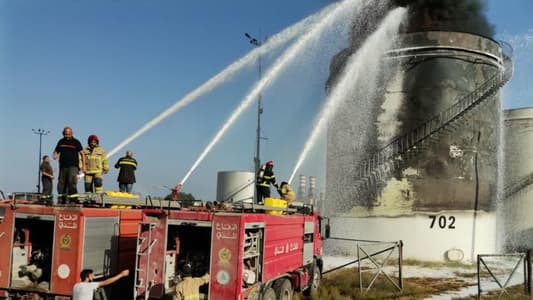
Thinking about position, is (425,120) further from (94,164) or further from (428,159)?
(94,164)

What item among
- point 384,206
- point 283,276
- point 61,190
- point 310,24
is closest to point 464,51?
point 384,206

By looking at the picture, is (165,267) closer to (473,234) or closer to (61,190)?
(61,190)

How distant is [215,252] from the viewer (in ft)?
27.6

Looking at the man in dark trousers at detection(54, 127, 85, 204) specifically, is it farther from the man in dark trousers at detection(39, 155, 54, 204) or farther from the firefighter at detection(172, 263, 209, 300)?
the firefighter at detection(172, 263, 209, 300)

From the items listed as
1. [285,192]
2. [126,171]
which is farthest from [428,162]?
[126,171]

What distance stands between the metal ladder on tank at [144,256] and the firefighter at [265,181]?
18.8ft

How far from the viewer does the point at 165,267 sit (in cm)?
859

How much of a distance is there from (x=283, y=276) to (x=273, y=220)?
1.67 meters

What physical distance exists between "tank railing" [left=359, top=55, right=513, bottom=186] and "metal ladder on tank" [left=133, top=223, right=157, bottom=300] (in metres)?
18.2

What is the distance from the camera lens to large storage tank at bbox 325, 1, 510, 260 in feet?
81.1

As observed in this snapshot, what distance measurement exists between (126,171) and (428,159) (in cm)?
1667

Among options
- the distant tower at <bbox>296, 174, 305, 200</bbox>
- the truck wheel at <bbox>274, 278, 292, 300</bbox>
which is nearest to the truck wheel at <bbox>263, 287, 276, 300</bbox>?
the truck wheel at <bbox>274, 278, 292, 300</bbox>

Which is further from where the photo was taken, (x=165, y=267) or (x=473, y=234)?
(x=473, y=234)

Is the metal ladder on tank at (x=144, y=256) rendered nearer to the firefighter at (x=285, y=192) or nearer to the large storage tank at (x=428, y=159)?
the firefighter at (x=285, y=192)
